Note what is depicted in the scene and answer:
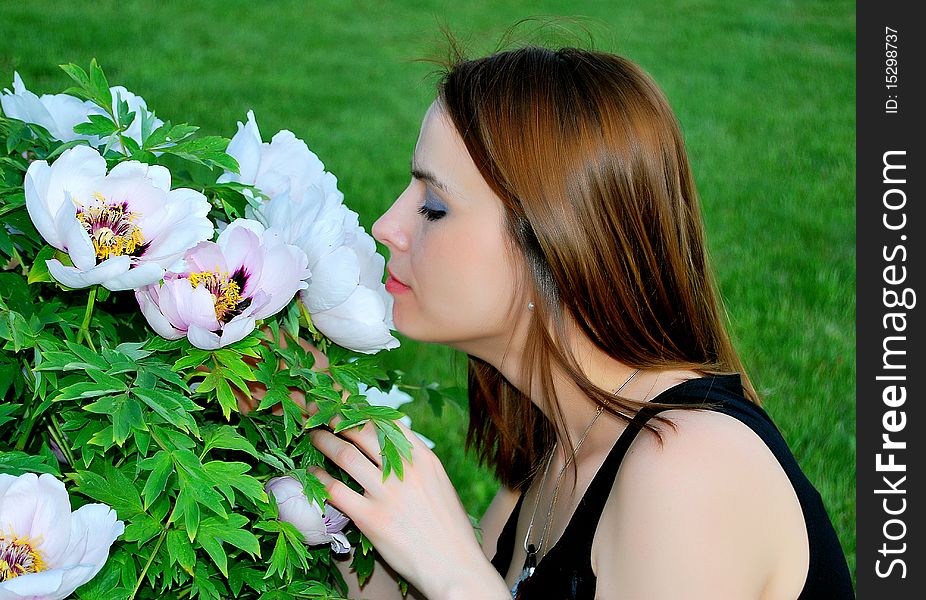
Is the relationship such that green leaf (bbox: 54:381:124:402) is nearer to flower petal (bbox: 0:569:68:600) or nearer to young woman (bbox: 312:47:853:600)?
flower petal (bbox: 0:569:68:600)

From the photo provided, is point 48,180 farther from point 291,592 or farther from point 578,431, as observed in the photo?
point 578,431

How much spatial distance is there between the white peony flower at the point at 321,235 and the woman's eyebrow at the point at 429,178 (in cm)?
31

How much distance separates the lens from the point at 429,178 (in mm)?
1891

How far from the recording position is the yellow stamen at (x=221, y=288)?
130 centimetres

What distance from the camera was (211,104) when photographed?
5.74m

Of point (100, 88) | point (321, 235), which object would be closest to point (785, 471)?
point (321, 235)

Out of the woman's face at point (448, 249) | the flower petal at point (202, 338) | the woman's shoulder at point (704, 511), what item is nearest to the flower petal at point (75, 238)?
the flower petal at point (202, 338)

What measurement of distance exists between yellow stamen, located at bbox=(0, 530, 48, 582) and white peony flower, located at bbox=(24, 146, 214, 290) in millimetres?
287

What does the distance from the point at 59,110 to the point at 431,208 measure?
0.64 m

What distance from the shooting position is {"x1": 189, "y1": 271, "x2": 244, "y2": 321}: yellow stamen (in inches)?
51.1

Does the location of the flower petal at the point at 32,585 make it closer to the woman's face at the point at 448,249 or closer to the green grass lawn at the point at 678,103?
the woman's face at the point at 448,249

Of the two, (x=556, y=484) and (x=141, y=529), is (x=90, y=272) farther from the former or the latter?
(x=556, y=484)

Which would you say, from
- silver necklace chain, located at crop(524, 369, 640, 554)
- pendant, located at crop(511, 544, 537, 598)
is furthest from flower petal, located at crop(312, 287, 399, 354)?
pendant, located at crop(511, 544, 537, 598)
